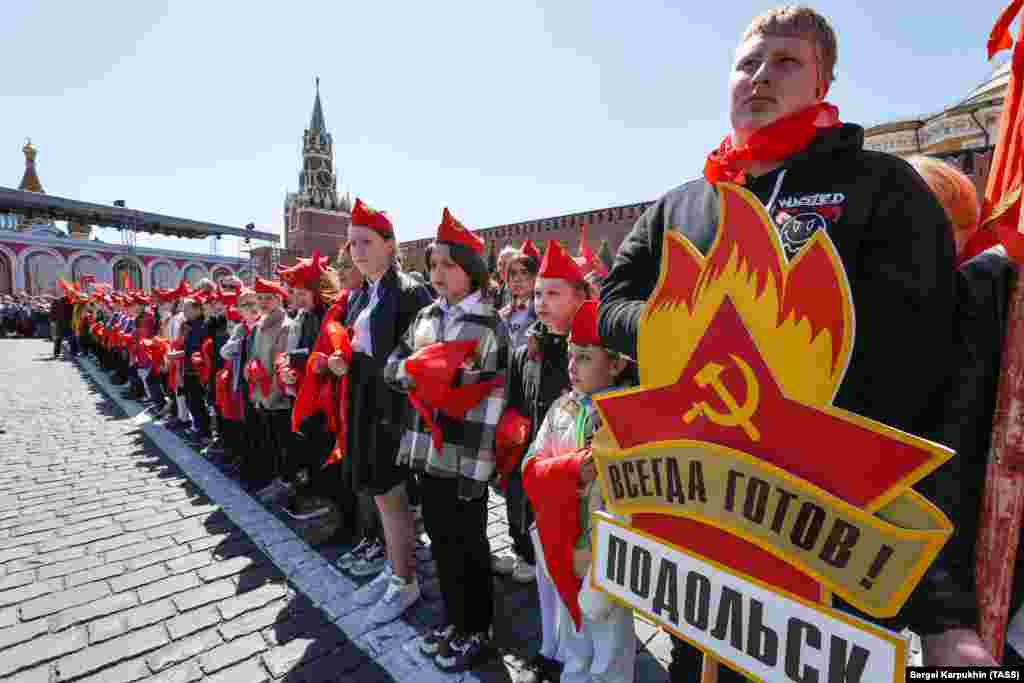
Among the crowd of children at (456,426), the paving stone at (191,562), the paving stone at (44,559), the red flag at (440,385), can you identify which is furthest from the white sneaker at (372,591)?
the paving stone at (44,559)

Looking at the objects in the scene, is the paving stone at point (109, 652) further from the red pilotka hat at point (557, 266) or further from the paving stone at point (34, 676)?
the red pilotka hat at point (557, 266)

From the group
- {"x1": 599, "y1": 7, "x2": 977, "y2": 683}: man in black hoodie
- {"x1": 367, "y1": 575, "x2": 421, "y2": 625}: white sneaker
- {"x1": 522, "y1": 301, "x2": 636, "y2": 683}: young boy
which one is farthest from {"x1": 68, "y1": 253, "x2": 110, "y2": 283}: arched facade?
{"x1": 599, "y1": 7, "x2": 977, "y2": 683}: man in black hoodie

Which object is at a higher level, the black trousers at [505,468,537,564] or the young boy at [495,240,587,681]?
the young boy at [495,240,587,681]

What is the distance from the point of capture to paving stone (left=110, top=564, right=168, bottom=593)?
3439mm

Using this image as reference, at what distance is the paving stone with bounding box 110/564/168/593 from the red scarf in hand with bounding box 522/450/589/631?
10.7ft

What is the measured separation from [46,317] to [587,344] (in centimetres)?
3861

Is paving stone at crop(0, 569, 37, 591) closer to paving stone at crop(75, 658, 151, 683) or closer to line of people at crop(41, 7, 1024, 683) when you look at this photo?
paving stone at crop(75, 658, 151, 683)

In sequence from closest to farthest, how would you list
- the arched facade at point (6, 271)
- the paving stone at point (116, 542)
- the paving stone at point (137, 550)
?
the paving stone at point (137, 550), the paving stone at point (116, 542), the arched facade at point (6, 271)

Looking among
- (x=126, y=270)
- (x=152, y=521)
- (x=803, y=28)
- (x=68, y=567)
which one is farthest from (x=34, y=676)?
(x=126, y=270)

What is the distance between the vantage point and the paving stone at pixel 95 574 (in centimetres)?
351

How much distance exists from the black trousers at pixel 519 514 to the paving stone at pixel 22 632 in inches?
118

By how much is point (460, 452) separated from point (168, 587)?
2.67 m

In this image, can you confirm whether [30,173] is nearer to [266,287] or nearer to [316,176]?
[316,176]

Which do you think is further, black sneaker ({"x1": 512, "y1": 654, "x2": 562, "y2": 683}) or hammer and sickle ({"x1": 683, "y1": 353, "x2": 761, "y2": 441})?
black sneaker ({"x1": 512, "y1": 654, "x2": 562, "y2": 683})
